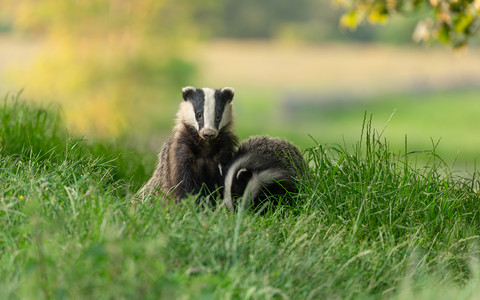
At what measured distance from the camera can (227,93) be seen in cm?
518

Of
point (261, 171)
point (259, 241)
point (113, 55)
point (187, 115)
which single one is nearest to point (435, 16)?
point (261, 171)

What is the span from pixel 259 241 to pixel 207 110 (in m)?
1.64

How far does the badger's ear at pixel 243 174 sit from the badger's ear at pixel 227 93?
65cm

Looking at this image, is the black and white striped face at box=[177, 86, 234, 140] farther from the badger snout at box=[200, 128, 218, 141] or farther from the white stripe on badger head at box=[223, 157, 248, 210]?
the white stripe on badger head at box=[223, 157, 248, 210]

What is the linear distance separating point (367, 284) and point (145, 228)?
1.30 metres

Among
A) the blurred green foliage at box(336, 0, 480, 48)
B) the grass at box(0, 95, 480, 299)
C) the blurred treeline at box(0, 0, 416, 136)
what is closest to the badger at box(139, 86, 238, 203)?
the grass at box(0, 95, 480, 299)

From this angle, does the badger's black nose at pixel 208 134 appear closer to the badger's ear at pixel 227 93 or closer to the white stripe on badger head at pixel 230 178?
the white stripe on badger head at pixel 230 178

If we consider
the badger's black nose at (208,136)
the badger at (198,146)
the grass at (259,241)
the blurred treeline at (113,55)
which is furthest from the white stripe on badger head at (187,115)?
the blurred treeline at (113,55)

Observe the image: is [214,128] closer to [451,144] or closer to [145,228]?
[145,228]

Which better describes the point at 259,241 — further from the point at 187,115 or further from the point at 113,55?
the point at 113,55

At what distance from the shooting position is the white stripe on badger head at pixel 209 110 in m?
4.86

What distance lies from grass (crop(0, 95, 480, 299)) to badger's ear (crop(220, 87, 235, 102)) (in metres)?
0.86

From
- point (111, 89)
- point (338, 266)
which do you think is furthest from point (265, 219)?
point (111, 89)

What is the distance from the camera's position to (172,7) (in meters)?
20.9
